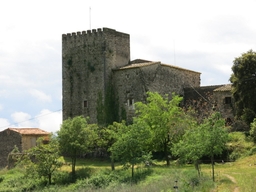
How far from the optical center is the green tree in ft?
153

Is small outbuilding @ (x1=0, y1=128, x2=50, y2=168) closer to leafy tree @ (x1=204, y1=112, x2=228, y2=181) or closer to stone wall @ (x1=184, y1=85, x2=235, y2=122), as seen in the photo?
stone wall @ (x1=184, y1=85, x2=235, y2=122)

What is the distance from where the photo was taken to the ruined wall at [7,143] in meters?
60.0

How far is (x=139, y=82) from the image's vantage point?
2135 inches

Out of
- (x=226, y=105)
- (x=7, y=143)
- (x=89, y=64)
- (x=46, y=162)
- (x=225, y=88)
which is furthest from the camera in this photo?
(x=7, y=143)

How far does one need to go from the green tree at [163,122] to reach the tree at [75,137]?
5178mm

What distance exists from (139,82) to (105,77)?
12.3ft

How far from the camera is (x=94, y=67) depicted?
56062mm

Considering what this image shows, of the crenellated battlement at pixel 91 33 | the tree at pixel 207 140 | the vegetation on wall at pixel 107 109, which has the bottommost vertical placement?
the tree at pixel 207 140

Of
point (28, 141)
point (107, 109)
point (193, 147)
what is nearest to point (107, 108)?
point (107, 109)

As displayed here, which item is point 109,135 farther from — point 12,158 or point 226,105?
point 226,105

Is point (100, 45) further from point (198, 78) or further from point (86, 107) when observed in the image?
point (198, 78)

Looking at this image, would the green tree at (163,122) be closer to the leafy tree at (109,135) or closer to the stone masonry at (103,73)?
the leafy tree at (109,135)

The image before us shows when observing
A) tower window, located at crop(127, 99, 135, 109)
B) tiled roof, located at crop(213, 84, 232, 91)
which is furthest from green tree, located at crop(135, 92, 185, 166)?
tiled roof, located at crop(213, 84, 232, 91)

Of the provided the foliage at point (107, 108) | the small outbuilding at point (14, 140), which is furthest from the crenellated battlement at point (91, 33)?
the small outbuilding at point (14, 140)
